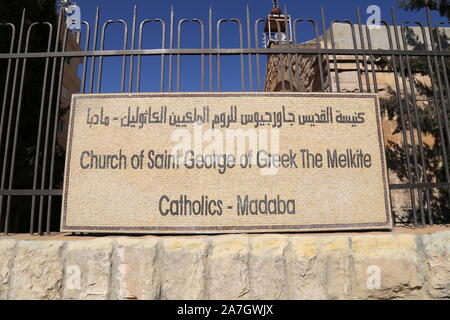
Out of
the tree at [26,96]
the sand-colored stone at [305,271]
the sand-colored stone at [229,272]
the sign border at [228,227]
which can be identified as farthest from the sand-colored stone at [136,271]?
the tree at [26,96]

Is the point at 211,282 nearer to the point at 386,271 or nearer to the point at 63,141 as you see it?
the point at 386,271

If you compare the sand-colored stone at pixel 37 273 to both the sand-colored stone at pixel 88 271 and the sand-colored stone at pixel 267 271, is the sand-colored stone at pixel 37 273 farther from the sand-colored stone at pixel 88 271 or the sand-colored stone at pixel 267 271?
the sand-colored stone at pixel 267 271

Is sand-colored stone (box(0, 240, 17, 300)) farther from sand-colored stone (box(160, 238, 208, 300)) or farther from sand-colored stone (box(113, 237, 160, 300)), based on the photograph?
sand-colored stone (box(160, 238, 208, 300))

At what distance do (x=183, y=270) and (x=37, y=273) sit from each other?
3.82 feet

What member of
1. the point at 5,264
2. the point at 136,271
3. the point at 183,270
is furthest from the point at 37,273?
the point at 183,270

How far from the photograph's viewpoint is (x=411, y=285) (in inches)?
81.4

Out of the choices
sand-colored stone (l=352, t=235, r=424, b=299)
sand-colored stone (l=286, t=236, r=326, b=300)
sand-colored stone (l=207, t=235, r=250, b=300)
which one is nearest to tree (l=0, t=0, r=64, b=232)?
sand-colored stone (l=207, t=235, r=250, b=300)

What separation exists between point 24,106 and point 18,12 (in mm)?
2380

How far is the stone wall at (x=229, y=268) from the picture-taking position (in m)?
2.03

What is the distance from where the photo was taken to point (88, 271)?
2.06m

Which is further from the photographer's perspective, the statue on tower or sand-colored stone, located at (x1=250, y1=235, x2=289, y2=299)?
the statue on tower

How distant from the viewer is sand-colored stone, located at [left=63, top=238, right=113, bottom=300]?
2.04 meters

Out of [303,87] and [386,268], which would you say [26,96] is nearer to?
[303,87]

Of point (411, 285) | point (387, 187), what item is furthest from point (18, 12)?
point (411, 285)
